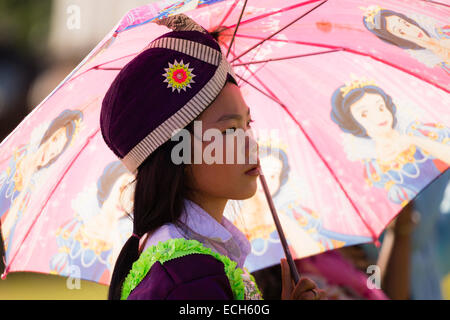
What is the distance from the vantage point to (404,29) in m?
2.38

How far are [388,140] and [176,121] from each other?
3.69 ft

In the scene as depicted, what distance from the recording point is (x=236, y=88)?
2.04 m

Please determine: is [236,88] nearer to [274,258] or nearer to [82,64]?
[82,64]

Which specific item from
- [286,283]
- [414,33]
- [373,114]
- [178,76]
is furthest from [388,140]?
[178,76]

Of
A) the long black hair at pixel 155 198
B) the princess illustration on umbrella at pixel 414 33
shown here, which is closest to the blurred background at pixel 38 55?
the princess illustration on umbrella at pixel 414 33

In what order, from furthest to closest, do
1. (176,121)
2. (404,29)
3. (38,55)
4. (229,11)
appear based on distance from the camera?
(38,55) → (404,29) → (229,11) → (176,121)

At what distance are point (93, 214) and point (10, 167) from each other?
1.42 ft

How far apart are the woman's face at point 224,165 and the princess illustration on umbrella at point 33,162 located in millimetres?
710

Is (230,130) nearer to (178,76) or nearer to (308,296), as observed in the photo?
(178,76)

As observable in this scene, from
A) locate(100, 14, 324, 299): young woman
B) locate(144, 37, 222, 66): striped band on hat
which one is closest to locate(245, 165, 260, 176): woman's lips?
locate(100, 14, 324, 299): young woman

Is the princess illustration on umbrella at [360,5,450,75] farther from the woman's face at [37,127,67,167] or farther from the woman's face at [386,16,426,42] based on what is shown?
the woman's face at [37,127,67,167]

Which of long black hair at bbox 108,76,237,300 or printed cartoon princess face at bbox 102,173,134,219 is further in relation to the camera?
printed cartoon princess face at bbox 102,173,134,219

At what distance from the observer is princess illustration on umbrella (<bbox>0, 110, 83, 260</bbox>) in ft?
7.72

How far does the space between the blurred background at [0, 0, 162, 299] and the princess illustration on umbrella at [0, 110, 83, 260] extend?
17.3 ft
